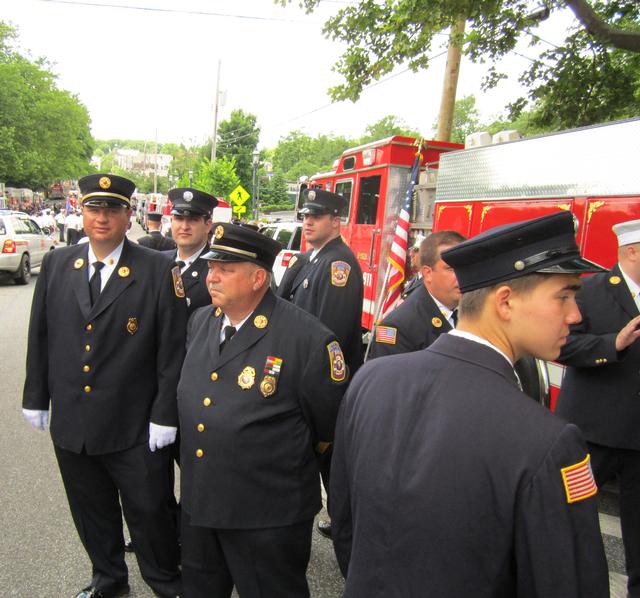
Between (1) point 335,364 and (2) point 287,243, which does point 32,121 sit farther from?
(1) point 335,364

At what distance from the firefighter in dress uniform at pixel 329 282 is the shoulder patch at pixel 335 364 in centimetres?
133

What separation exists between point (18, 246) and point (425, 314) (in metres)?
14.3

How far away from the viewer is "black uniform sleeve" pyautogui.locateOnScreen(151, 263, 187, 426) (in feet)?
8.96

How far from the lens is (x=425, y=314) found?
2693 millimetres

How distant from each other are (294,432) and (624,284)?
1.98 meters

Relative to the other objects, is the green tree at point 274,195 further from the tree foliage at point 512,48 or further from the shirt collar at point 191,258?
the shirt collar at point 191,258

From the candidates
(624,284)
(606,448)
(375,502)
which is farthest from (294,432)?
(624,284)

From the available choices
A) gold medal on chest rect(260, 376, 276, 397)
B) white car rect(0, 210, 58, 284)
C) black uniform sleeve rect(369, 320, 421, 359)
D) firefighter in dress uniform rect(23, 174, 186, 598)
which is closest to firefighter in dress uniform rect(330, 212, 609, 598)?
gold medal on chest rect(260, 376, 276, 397)

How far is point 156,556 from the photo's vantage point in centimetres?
284

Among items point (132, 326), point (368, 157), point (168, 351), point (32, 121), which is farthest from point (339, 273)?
point (32, 121)

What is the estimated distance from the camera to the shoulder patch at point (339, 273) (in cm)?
387

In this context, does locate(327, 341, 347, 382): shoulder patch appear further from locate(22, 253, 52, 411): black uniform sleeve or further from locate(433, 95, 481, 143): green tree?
locate(433, 95, 481, 143): green tree

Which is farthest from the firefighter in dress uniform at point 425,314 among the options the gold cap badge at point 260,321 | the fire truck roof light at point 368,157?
the fire truck roof light at point 368,157

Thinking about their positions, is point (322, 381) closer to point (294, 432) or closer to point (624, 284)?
point (294, 432)
